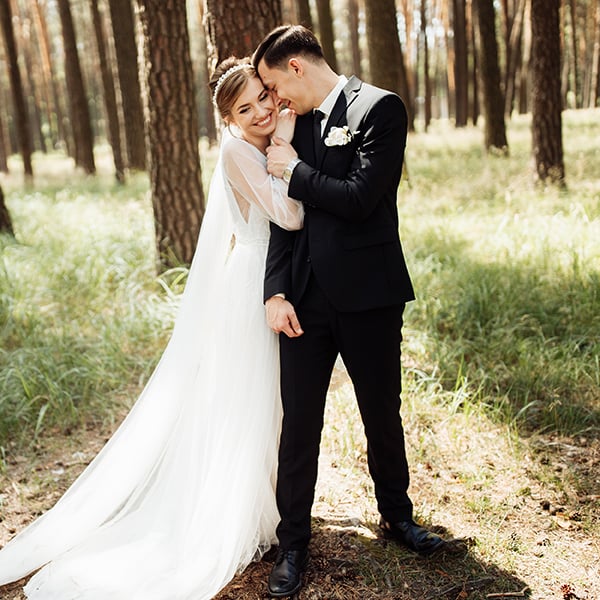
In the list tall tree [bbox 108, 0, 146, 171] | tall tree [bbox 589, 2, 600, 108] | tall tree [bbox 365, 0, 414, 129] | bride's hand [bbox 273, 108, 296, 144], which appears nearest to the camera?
bride's hand [bbox 273, 108, 296, 144]

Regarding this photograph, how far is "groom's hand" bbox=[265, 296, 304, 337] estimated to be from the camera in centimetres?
287

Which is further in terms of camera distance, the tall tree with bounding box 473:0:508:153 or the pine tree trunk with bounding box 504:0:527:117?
the pine tree trunk with bounding box 504:0:527:117

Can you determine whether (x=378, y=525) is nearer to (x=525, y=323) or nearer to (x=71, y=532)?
(x=71, y=532)

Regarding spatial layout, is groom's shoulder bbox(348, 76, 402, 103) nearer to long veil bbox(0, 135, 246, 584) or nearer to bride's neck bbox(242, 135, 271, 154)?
bride's neck bbox(242, 135, 271, 154)

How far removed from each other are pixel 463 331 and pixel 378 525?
7.30 ft

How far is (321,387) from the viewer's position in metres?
2.98

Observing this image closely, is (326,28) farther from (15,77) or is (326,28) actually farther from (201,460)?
(201,460)

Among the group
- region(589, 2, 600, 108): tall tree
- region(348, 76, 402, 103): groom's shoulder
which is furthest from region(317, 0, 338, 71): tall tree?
region(589, 2, 600, 108): tall tree

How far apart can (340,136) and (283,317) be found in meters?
0.78

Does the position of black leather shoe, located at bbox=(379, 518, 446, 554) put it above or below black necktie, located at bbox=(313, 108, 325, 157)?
below

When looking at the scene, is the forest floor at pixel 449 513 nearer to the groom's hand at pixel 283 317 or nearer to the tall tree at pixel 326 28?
the groom's hand at pixel 283 317

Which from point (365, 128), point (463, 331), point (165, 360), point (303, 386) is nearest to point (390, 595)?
point (303, 386)

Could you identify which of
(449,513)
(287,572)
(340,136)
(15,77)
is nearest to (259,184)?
(340,136)

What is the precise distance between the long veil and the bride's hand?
44 cm
